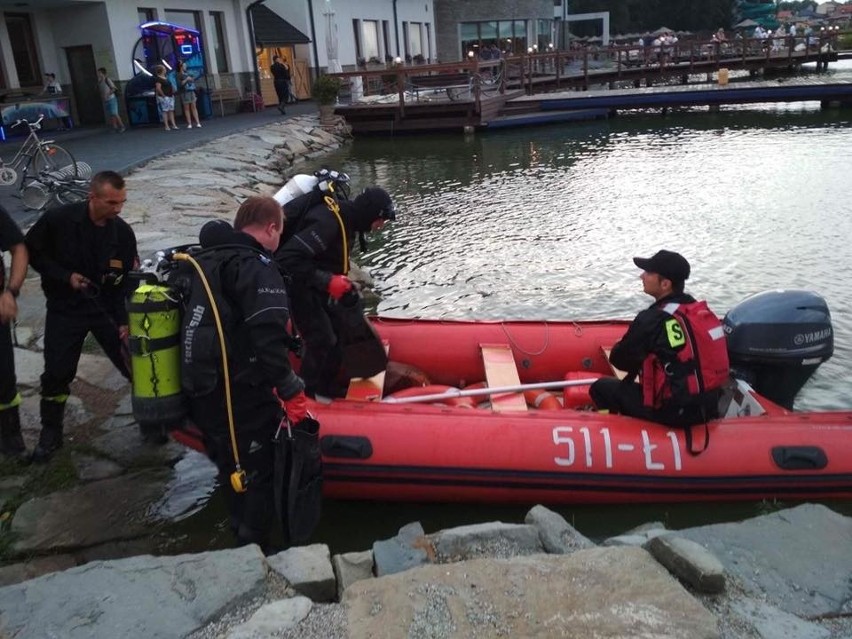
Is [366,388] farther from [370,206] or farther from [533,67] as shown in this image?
[533,67]

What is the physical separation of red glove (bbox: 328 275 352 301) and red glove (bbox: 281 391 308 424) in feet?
4.10

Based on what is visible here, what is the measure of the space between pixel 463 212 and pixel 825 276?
5.74m

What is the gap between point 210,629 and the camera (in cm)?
279

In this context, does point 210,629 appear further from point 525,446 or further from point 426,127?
point 426,127

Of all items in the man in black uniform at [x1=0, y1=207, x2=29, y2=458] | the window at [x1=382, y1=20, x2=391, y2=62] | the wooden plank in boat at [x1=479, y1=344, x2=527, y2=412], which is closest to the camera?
the man in black uniform at [x1=0, y1=207, x2=29, y2=458]

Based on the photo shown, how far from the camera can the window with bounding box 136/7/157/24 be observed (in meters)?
18.5

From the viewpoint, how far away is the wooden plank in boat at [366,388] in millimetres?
5207

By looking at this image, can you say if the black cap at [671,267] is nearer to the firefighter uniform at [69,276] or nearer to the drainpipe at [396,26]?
the firefighter uniform at [69,276]

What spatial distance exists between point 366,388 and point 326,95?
57.4 ft

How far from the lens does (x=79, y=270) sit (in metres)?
4.43

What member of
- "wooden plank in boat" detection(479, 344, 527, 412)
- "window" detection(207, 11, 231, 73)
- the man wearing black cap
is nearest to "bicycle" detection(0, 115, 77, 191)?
"wooden plank in boat" detection(479, 344, 527, 412)

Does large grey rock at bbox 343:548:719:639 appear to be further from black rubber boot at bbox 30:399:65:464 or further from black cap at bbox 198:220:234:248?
black rubber boot at bbox 30:399:65:464

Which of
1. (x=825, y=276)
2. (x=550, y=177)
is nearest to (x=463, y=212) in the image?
(x=550, y=177)

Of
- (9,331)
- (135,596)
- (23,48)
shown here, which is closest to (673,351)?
(135,596)
